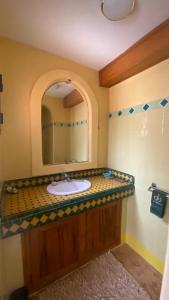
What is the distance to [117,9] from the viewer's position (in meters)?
0.93

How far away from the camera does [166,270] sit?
0.44 meters

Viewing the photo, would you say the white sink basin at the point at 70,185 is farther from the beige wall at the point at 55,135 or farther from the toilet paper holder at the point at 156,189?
the toilet paper holder at the point at 156,189

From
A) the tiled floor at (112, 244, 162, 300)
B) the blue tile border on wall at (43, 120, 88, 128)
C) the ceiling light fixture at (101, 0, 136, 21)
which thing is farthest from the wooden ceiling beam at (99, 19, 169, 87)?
the tiled floor at (112, 244, 162, 300)

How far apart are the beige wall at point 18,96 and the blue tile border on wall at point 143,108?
87cm

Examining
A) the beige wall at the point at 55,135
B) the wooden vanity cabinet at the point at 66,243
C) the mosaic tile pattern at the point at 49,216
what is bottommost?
the wooden vanity cabinet at the point at 66,243

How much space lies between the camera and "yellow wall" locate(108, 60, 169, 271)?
1.29 metres

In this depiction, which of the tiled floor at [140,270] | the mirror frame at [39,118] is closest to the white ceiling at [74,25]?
the mirror frame at [39,118]

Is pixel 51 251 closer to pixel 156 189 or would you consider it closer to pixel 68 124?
pixel 156 189

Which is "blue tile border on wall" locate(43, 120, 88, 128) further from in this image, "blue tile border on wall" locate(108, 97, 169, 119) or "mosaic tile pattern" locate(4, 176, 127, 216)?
"mosaic tile pattern" locate(4, 176, 127, 216)

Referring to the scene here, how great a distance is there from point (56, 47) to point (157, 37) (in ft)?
2.83

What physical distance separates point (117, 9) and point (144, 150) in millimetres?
1130

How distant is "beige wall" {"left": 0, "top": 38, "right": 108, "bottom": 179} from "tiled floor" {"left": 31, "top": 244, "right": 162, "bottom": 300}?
1.11 m

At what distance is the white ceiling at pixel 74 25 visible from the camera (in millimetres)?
918

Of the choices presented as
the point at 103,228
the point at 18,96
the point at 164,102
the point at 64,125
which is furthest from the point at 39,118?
the point at 103,228
